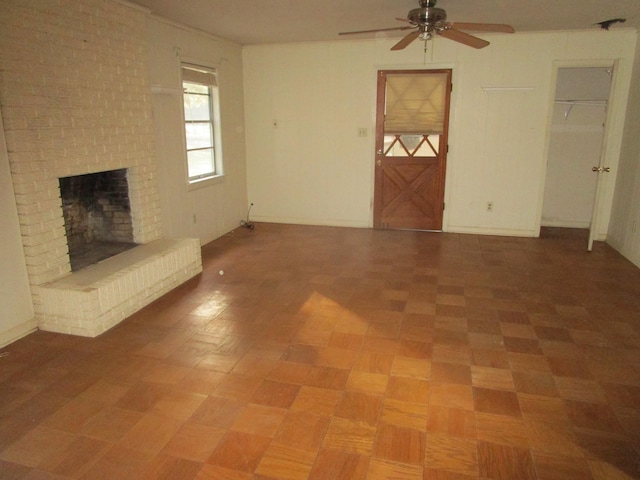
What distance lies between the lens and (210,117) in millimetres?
5836

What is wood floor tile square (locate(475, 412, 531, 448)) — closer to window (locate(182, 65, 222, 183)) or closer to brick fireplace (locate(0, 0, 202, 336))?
brick fireplace (locate(0, 0, 202, 336))

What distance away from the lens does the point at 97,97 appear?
374 cm

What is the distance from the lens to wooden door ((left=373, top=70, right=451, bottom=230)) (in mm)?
5922

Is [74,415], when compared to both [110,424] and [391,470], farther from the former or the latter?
[391,470]

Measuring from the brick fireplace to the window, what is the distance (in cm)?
101

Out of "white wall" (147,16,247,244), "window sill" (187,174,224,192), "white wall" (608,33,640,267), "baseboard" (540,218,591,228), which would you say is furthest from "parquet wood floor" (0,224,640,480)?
"baseboard" (540,218,591,228)

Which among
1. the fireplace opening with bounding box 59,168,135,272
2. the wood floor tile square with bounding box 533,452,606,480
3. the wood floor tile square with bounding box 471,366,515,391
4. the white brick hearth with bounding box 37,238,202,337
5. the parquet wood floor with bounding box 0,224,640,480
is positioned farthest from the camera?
the fireplace opening with bounding box 59,168,135,272

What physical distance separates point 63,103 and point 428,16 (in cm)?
289

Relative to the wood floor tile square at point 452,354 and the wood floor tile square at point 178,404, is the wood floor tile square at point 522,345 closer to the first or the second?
the wood floor tile square at point 452,354

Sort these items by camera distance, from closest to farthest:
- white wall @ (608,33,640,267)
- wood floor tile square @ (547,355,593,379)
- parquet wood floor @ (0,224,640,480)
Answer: parquet wood floor @ (0,224,640,480), wood floor tile square @ (547,355,593,379), white wall @ (608,33,640,267)

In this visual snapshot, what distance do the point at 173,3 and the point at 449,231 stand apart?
4263mm

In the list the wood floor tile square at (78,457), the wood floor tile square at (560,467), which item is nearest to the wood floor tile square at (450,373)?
the wood floor tile square at (560,467)

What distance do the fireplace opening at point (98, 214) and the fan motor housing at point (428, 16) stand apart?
288 cm

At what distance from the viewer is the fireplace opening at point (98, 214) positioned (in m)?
4.06
